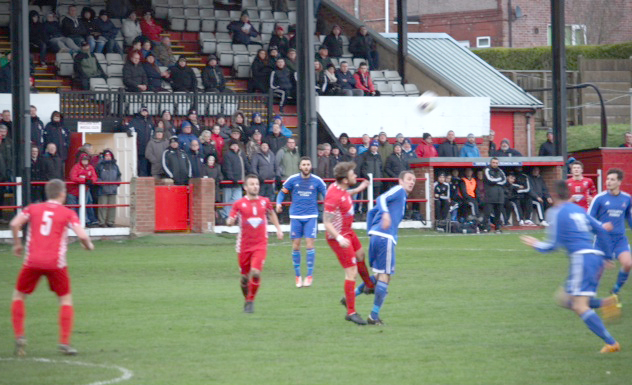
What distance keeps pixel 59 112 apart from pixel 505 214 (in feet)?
41.5

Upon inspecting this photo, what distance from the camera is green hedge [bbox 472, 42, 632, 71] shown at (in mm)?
47875

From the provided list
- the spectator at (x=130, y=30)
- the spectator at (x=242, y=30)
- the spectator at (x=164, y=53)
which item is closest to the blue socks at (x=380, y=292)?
the spectator at (x=164, y=53)

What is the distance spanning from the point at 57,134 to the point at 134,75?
384 cm

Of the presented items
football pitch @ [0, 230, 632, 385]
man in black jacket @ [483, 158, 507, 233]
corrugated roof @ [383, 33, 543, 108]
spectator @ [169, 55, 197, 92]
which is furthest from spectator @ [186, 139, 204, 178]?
corrugated roof @ [383, 33, 543, 108]

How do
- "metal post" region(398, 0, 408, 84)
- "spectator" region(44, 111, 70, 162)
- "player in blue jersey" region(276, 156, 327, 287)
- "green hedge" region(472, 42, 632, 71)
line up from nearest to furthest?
1. "player in blue jersey" region(276, 156, 327, 287)
2. "spectator" region(44, 111, 70, 162)
3. "metal post" region(398, 0, 408, 84)
4. "green hedge" region(472, 42, 632, 71)

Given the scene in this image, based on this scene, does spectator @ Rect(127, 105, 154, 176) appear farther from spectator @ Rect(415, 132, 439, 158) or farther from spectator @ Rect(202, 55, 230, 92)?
spectator @ Rect(415, 132, 439, 158)

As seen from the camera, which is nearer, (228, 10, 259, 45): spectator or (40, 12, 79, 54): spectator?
(40, 12, 79, 54): spectator

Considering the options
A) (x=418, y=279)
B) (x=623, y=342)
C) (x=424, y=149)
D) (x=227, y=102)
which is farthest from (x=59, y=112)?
(x=623, y=342)

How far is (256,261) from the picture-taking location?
1405 cm

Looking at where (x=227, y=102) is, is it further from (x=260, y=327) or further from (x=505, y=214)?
(x=260, y=327)

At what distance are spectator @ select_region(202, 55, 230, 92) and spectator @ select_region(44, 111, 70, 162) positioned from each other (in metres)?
5.51

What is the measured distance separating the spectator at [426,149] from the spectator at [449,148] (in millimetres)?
242

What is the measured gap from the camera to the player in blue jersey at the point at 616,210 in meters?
15.0

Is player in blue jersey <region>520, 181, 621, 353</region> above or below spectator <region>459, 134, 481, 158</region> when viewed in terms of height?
below
